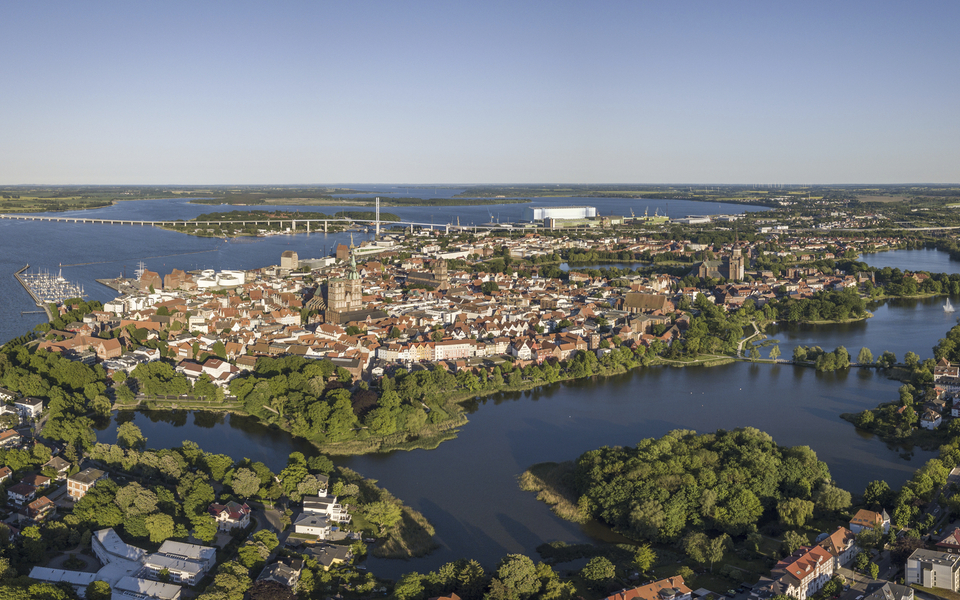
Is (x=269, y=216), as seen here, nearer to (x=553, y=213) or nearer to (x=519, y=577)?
(x=553, y=213)

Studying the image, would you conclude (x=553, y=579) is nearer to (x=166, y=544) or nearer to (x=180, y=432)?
(x=166, y=544)

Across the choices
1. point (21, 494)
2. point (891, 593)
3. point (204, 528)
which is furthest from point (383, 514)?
point (891, 593)

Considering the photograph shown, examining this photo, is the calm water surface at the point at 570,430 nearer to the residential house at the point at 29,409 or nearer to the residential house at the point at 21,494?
the residential house at the point at 29,409

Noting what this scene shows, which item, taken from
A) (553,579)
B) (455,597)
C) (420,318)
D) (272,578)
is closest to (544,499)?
(553,579)

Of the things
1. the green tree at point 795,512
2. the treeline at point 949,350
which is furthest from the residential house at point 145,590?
the treeline at point 949,350

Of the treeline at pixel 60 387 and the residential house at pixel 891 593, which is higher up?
the treeline at pixel 60 387

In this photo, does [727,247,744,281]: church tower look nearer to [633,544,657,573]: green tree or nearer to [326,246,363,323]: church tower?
[326,246,363,323]: church tower
